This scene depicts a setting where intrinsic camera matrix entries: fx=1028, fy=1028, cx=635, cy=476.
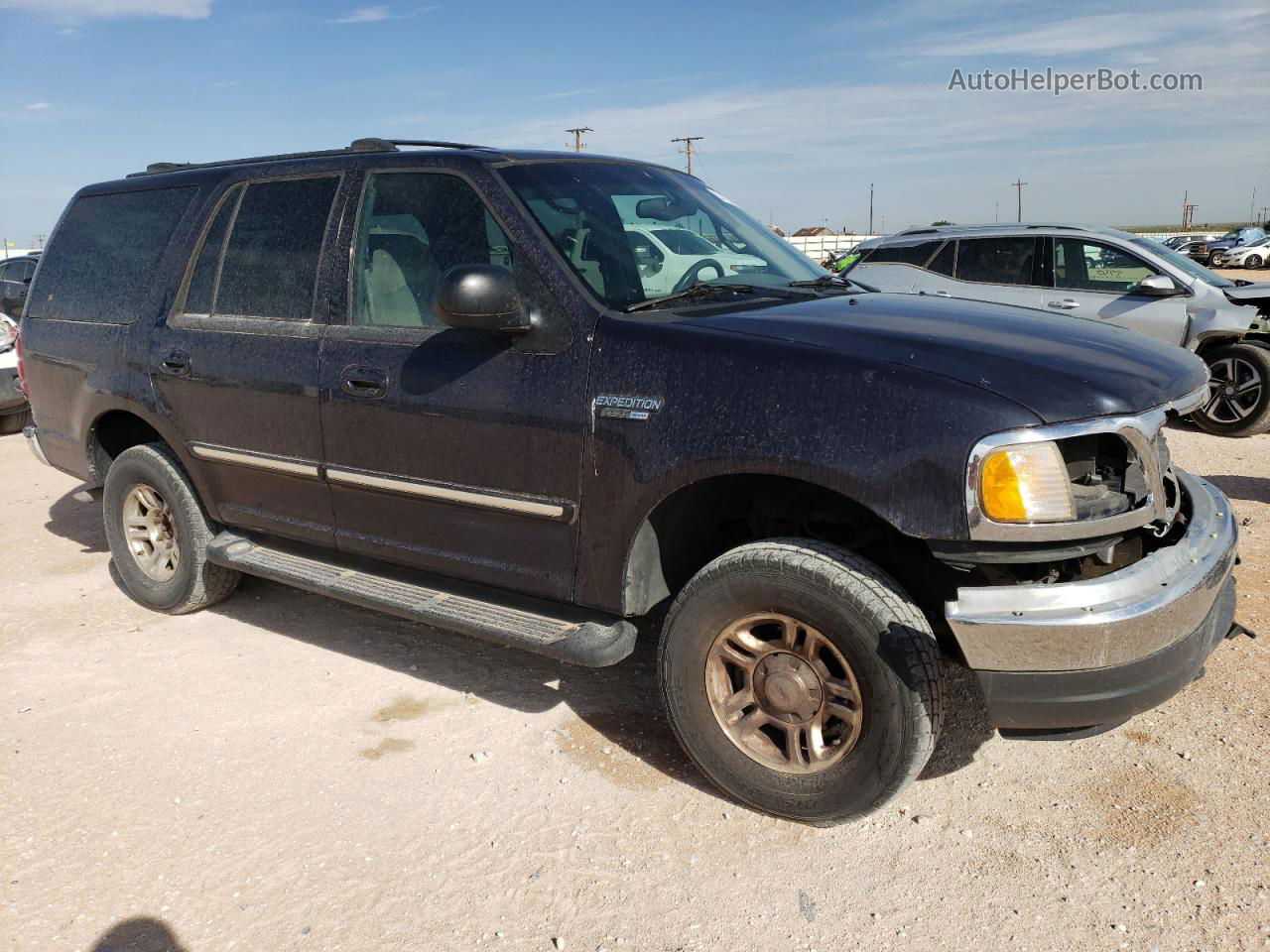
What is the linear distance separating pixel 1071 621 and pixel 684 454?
3.67ft

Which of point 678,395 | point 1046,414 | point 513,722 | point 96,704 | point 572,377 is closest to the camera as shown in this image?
point 1046,414

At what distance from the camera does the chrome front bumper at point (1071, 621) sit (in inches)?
102

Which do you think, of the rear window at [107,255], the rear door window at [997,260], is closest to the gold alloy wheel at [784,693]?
the rear window at [107,255]

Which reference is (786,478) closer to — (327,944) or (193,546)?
(327,944)

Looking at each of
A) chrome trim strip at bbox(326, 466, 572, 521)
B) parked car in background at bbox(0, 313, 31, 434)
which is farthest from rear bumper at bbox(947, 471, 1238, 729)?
parked car in background at bbox(0, 313, 31, 434)

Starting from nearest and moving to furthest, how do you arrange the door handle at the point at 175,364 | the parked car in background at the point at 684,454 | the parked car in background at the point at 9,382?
the parked car in background at the point at 684,454, the door handle at the point at 175,364, the parked car in background at the point at 9,382

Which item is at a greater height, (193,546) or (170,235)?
(170,235)

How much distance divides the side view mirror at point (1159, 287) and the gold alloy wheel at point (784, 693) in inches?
286

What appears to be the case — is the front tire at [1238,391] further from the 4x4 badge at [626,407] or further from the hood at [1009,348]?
the 4x4 badge at [626,407]

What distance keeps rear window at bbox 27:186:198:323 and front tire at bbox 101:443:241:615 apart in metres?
0.70

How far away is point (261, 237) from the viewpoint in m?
4.23

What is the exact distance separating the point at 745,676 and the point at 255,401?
2303 millimetres

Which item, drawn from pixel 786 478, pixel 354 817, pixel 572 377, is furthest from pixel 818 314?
pixel 354 817

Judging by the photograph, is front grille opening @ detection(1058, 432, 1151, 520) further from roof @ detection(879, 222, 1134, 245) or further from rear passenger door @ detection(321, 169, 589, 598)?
roof @ detection(879, 222, 1134, 245)
